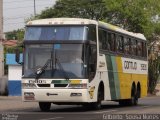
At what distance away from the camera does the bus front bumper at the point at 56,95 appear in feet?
76.7

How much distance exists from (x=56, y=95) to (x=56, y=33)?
2.52 meters

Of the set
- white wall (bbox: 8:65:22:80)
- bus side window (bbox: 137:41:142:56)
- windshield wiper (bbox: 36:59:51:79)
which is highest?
bus side window (bbox: 137:41:142:56)

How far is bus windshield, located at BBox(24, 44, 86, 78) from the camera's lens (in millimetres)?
23500

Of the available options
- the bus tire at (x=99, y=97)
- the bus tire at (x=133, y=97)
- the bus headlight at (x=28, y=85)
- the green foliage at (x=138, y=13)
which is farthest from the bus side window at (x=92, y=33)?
the green foliage at (x=138, y=13)

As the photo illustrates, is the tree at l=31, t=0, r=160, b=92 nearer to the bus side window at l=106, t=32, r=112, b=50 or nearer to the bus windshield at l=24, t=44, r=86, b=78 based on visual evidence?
the bus side window at l=106, t=32, r=112, b=50

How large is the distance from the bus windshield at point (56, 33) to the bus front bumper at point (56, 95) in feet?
6.86

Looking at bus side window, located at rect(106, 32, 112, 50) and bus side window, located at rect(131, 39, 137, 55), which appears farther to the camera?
bus side window, located at rect(131, 39, 137, 55)

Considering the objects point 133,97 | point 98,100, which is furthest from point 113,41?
point 133,97

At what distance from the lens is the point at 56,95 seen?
23484 millimetres

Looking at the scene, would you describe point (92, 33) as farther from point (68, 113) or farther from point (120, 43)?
point (120, 43)

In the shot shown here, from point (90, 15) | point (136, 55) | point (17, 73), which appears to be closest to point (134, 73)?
point (136, 55)

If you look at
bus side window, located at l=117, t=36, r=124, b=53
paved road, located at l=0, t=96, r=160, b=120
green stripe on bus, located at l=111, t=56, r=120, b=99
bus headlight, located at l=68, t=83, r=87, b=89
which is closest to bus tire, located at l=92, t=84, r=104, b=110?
paved road, located at l=0, t=96, r=160, b=120

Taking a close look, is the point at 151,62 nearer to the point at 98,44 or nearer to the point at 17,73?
the point at 17,73

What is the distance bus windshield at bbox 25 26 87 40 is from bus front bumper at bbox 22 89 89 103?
6.86ft
